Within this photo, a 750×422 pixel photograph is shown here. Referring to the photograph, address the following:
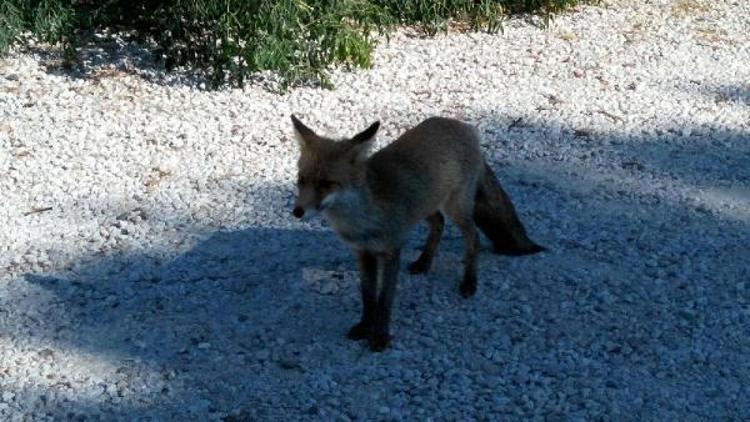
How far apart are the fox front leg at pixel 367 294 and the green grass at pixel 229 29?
3.17 m

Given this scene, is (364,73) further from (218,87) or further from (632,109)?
(632,109)

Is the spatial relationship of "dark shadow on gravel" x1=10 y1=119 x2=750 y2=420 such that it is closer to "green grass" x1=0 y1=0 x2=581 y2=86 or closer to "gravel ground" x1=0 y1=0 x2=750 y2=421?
"gravel ground" x1=0 y1=0 x2=750 y2=421

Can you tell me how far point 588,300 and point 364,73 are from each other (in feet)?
12.6

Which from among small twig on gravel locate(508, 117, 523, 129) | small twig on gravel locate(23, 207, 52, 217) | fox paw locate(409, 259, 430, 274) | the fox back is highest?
the fox back

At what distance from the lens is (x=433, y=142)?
5.61 metres

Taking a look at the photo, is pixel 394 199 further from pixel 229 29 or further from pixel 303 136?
pixel 229 29

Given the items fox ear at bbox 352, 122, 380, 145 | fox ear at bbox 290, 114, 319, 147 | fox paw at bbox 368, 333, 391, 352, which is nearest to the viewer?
fox ear at bbox 352, 122, 380, 145

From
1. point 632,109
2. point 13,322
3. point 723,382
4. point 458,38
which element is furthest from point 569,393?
point 458,38

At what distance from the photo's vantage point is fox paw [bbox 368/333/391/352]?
513cm

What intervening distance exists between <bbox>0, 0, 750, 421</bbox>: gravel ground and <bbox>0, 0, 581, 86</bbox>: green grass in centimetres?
25

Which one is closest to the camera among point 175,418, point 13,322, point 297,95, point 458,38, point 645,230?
point 175,418

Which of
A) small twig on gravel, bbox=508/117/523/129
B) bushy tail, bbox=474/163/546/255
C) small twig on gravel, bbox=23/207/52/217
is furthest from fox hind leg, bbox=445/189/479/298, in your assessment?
small twig on gravel, bbox=23/207/52/217

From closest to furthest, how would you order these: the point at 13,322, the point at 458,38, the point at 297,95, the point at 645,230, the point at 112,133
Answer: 1. the point at 13,322
2. the point at 645,230
3. the point at 112,133
4. the point at 297,95
5. the point at 458,38

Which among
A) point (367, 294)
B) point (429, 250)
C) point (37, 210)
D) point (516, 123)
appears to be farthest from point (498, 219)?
point (37, 210)
